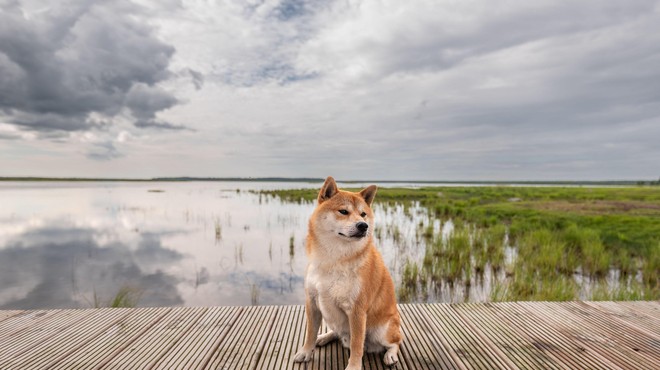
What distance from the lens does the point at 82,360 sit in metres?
3.01

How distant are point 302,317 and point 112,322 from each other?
2205mm

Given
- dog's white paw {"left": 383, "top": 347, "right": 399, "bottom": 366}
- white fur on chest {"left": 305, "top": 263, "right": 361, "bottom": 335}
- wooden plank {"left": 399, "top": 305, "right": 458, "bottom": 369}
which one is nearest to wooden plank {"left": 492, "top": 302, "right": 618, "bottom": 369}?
wooden plank {"left": 399, "top": 305, "right": 458, "bottom": 369}

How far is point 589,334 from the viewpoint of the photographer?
3.65m

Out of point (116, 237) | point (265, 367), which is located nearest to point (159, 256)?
point (116, 237)

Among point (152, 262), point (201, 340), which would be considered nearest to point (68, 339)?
point (201, 340)

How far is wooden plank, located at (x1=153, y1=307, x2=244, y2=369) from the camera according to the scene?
297 cm

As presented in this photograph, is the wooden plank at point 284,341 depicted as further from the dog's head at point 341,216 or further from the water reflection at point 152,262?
the water reflection at point 152,262

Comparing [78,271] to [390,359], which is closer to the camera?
[390,359]

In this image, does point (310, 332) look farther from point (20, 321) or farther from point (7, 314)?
point (7, 314)

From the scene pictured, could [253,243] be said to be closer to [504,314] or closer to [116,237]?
[116,237]

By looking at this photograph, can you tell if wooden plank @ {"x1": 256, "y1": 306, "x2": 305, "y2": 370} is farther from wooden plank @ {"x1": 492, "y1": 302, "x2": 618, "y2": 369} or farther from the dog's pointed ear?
wooden plank @ {"x1": 492, "y1": 302, "x2": 618, "y2": 369}

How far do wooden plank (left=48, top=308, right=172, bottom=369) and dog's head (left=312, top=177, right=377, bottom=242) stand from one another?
2.33 m

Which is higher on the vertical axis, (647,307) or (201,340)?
(201,340)

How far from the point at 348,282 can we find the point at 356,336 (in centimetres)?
45
